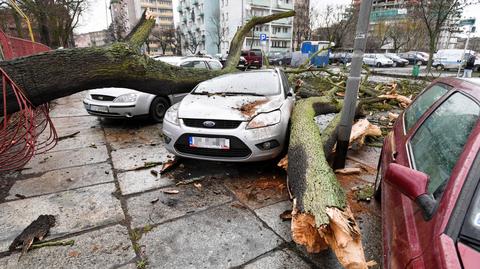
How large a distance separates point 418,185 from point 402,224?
10.8 inches

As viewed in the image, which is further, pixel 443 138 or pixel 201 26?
pixel 201 26

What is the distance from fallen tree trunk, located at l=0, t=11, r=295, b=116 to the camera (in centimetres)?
361

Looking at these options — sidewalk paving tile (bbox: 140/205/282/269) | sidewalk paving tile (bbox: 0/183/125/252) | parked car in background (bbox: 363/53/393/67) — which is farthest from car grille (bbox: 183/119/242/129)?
parked car in background (bbox: 363/53/393/67)

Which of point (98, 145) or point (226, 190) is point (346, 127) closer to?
point (226, 190)

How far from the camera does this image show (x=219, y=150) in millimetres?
3646

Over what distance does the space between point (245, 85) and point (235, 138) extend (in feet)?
4.89

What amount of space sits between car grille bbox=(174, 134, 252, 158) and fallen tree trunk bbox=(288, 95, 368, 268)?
0.60 meters

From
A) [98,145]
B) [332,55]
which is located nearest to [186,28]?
[332,55]

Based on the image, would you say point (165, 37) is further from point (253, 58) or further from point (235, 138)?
point (235, 138)

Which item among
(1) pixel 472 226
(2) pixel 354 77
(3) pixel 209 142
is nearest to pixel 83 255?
(3) pixel 209 142

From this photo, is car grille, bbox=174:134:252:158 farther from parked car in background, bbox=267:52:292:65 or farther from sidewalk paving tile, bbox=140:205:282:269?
parked car in background, bbox=267:52:292:65

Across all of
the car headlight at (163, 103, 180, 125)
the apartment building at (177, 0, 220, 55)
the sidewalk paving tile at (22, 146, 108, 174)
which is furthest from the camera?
the apartment building at (177, 0, 220, 55)

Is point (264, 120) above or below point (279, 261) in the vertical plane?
above

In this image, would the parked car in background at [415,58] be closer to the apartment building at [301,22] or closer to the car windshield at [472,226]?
the apartment building at [301,22]
